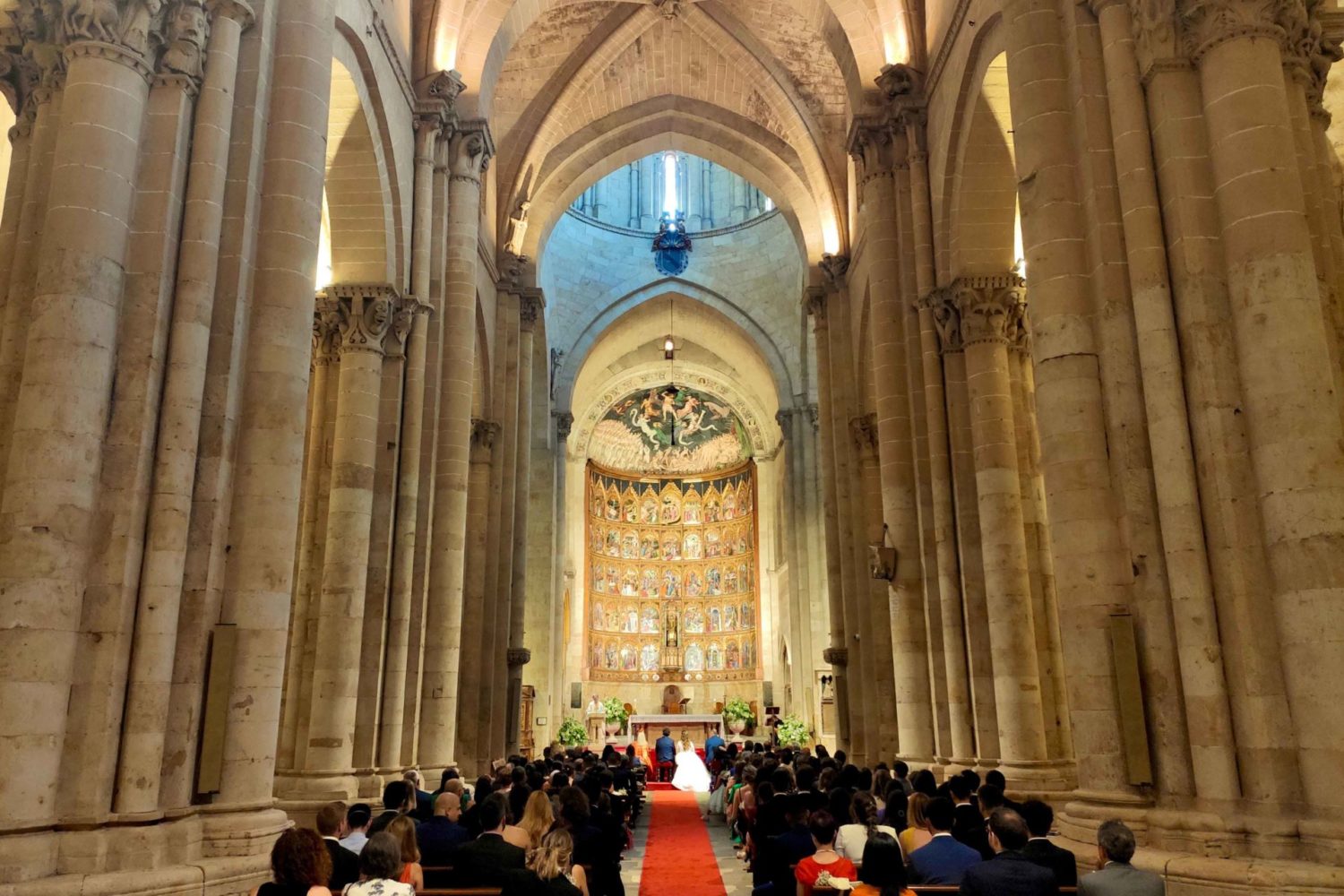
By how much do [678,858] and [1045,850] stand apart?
29.4 feet

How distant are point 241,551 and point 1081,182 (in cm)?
762

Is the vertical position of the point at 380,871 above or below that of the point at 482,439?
below

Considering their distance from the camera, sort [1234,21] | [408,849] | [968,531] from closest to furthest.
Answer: [408,849], [1234,21], [968,531]

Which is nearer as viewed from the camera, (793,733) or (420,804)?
(420,804)

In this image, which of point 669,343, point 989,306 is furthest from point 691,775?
point 669,343

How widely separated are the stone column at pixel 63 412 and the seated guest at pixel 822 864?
4798 mm

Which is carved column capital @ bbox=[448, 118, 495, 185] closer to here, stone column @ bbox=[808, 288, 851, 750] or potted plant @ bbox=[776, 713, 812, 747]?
stone column @ bbox=[808, 288, 851, 750]

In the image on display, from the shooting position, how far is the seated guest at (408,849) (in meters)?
5.65

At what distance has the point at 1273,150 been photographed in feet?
24.5

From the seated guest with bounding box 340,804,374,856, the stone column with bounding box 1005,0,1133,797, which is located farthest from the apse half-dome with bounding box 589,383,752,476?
the seated guest with bounding box 340,804,374,856

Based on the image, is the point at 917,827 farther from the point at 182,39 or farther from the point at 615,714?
the point at 615,714

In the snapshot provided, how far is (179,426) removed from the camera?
7750 millimetres

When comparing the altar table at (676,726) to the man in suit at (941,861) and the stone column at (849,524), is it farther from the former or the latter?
the man in suit at (941,861)

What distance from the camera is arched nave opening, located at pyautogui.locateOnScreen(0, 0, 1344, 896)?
6969 millimetres
